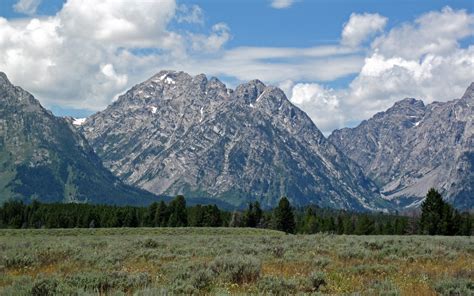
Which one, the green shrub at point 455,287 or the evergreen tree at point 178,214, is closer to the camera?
the green shrub at point 455,287

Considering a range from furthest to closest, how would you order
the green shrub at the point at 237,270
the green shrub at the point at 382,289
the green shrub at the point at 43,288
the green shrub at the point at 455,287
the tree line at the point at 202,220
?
the tree line at the point at 202,220 < the green shrub at the point at 237,270 < the green shrub at the point at 455,287 < the green shrub at the point at 382,289 < the green shrub at the point at 43,288

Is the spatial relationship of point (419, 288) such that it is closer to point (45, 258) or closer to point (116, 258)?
point (116, 258)

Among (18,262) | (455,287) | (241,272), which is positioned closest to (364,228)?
(18,262)

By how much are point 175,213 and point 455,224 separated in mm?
74898

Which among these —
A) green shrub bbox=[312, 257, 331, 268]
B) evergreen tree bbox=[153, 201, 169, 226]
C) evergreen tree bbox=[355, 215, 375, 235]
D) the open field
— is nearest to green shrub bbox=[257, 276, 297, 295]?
the open field

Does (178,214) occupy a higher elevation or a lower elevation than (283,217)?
lower

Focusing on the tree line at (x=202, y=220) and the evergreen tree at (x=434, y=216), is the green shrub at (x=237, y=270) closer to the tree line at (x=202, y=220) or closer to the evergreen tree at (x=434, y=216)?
the evergreen tree at (x=434, y=216)

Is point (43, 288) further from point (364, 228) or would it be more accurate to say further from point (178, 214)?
point (364, 228)

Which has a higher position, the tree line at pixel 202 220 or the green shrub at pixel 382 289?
the green shrub at pixel 382 289

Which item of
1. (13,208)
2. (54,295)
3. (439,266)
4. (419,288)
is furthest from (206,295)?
(13,208)

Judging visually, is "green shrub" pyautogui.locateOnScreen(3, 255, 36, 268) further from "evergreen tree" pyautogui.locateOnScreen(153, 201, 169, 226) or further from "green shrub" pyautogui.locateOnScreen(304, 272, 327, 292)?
"evergreen tree" pyautogui.locateOnScreen(153, 201, 169, 226)

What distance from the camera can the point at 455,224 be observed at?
103 meters

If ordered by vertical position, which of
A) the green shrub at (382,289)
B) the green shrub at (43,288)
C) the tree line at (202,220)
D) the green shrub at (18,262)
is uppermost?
the green shrub at (382,289)

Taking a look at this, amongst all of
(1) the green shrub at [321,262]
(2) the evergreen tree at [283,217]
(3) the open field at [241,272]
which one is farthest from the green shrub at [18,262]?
(2) the evergreen tree at [283,217]
